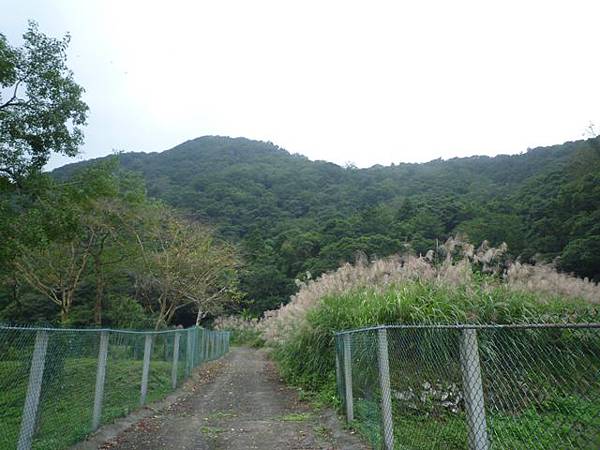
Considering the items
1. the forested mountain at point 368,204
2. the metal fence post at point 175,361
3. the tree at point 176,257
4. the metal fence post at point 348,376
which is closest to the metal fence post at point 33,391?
the metal fence post at point 348,376

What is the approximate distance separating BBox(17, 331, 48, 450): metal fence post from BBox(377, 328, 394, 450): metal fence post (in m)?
3.24

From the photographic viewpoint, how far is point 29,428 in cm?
404

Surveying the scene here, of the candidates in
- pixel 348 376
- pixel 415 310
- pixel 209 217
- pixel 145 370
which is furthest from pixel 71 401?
pixel 209 217

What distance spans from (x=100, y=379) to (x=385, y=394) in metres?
3.81

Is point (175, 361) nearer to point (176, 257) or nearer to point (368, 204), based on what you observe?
point (176, 257)

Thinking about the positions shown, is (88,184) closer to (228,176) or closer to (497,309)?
(497,309)

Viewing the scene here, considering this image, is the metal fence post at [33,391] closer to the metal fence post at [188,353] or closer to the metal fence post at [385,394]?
the metal fence post at [385,394]

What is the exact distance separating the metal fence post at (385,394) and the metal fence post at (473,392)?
132 cm

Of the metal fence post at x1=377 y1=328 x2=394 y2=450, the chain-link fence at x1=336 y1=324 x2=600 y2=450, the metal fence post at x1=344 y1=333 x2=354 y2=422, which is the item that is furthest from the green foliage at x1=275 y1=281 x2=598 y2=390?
the metal fence post at x1=377 y1=328 x2=394 y2=450

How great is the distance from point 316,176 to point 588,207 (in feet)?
129

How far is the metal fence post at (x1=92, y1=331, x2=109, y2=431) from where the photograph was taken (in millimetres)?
5699

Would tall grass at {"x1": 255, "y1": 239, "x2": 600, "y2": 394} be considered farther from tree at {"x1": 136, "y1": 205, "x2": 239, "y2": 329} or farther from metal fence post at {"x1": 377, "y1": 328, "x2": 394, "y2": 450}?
tree at {"x1": 136, "y1": 205, "x2": 239, "y2": 329}

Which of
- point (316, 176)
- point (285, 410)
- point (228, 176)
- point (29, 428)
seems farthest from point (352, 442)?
point (316, 176)

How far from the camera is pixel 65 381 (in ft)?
16.2
